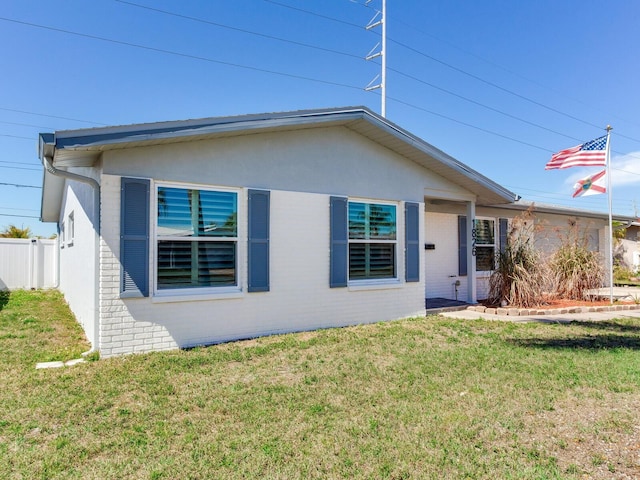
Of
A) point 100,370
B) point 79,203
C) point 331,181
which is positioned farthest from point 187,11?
point 100,370

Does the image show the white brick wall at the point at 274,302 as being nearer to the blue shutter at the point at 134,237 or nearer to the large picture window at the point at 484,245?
the blue shutter at the point at 134,237

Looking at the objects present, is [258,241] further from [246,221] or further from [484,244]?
[484,244]

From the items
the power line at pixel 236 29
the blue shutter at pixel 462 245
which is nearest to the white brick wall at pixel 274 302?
the blue shutter at pixel 462 245

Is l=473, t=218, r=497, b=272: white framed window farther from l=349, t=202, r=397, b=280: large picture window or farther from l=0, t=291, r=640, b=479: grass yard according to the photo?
l=0, t=291, r=640, b=479: grass yard

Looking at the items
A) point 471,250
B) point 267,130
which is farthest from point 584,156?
point 267,130

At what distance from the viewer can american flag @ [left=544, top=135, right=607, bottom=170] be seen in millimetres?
10039

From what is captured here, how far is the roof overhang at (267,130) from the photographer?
518 centimetres

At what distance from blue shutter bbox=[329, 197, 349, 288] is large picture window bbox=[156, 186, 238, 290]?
5.73ft

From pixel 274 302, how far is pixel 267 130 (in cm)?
277

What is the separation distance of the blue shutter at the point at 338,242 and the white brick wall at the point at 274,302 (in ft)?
0.34

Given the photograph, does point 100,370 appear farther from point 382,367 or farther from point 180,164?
point 382,367

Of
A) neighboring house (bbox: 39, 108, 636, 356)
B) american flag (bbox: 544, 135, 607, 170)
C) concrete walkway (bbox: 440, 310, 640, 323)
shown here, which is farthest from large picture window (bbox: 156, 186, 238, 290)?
american flag (bbox: 544, 135, 607, 170)

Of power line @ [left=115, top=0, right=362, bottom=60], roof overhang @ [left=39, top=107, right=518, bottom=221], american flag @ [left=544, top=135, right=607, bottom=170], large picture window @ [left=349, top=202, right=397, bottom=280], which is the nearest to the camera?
roof overhang @ [left=39, top=107, right=518, bottom=221]

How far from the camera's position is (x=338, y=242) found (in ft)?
24.8
